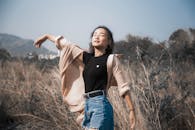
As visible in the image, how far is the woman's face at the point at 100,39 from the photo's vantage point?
9.59ft

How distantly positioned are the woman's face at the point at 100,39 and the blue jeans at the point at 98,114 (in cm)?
39

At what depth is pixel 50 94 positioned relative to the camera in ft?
16.8

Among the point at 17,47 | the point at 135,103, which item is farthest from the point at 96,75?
the point at 17,47

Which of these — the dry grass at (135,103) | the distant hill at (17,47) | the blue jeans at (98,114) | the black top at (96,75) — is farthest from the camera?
the distant hill at (17,47)

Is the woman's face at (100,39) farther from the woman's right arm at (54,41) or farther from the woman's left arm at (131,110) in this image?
the woman's left arm at (131,110)

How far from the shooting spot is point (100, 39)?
2.93 m

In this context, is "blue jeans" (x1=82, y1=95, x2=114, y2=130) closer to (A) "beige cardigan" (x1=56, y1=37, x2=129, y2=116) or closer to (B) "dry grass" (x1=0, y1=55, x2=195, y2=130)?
(A) "beige cardigan" (x1=56, y1=37, x2=129, y2=116)

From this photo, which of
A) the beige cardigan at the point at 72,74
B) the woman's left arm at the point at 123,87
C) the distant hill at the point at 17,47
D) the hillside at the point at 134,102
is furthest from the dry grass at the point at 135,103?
the distant hill at the point at 17,47

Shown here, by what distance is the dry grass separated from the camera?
411cm

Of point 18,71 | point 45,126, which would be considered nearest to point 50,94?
point 45,126

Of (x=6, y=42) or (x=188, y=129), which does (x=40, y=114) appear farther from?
(x=6, y=42)

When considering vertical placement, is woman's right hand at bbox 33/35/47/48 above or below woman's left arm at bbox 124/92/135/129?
above

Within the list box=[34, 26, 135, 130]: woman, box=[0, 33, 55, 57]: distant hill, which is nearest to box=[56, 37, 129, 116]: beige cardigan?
box=[34, 26, 135, 130]: woman

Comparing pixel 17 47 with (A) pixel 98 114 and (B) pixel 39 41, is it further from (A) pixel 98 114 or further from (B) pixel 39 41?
(A) pixel 98 114
